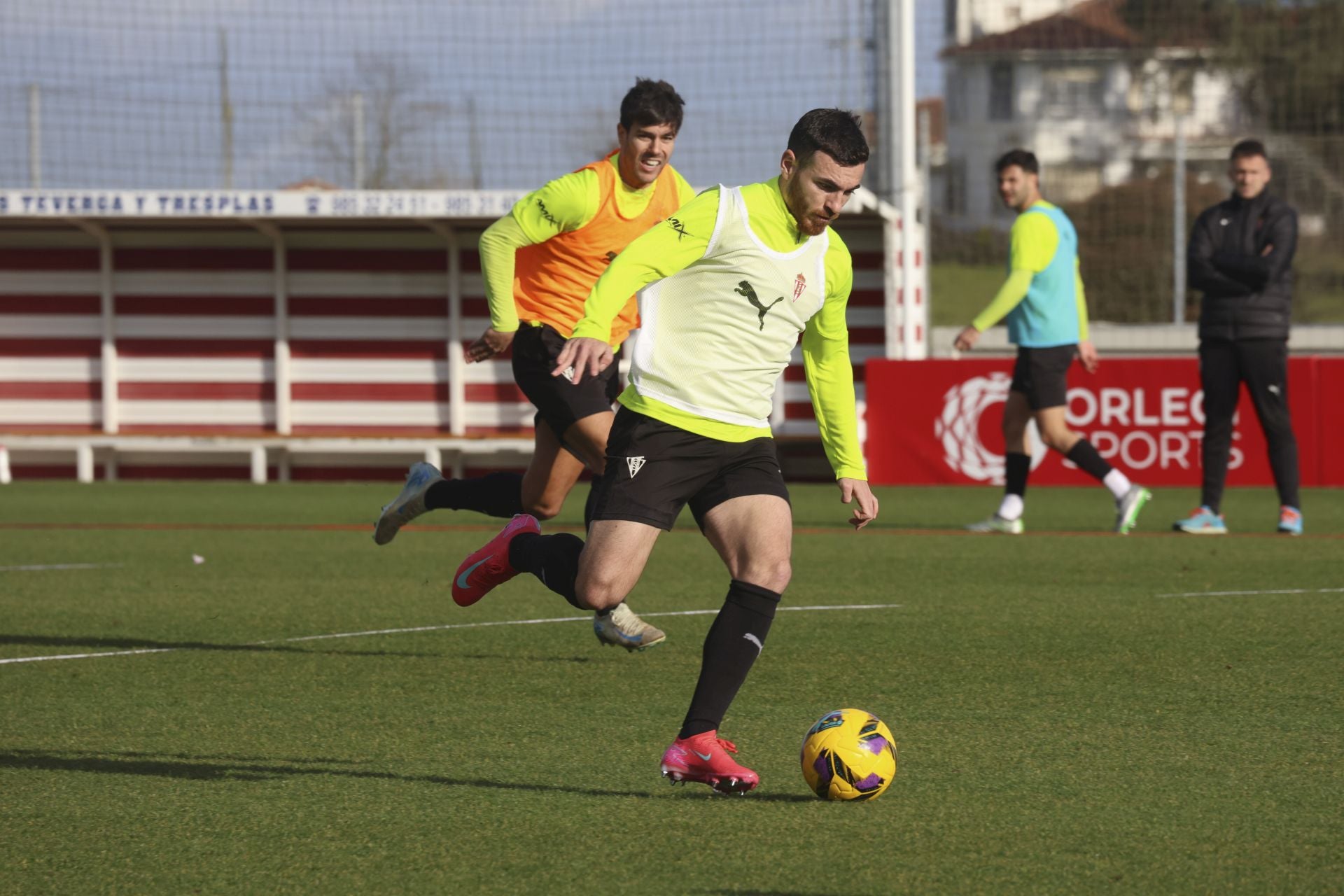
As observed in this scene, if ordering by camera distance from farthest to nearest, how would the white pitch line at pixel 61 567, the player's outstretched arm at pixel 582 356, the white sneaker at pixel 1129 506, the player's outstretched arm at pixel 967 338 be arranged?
the white sneaker at pixel 1129 506 → the player's outstretched arm at pixel 967 338 → the white pitch line at pixel 61 567 → the player's outstretched arm at pixel 582 356

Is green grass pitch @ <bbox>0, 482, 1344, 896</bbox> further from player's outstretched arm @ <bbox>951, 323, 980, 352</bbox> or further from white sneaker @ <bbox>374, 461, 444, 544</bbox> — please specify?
player's outstretched arm @ <bbox>951, 323, 980, 352</bbox>

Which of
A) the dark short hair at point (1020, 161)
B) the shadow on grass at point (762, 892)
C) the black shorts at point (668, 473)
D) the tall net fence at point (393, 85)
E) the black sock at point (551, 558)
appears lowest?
the shadow on grass at point (762, 892)

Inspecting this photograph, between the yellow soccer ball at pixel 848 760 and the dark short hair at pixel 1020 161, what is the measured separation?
7019mm

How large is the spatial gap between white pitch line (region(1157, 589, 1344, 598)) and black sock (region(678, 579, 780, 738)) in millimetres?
4083

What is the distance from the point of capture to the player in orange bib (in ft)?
22.1

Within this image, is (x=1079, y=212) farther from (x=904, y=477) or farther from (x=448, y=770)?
(x=448, y=770)

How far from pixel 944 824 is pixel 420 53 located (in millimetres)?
17110

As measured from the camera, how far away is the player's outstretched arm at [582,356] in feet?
14.1

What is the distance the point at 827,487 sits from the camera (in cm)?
1697

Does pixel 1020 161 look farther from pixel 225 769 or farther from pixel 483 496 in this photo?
pixel 225 769

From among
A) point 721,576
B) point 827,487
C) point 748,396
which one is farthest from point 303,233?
point 748,396

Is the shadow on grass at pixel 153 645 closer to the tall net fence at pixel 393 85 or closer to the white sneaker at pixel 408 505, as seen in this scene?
the white sneaker at pixel 408 505

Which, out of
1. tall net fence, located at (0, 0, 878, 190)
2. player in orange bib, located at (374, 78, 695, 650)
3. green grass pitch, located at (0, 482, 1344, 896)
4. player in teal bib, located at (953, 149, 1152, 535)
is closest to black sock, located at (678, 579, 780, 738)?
green grass pitch, located at (0, 482, 1344, 896)

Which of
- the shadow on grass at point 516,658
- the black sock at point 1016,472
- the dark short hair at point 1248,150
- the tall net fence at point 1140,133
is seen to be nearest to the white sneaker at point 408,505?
the shadow on grass at point 516,658
